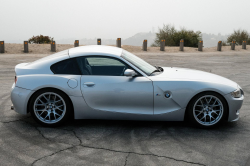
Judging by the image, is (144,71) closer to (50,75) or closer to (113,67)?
(113,67)

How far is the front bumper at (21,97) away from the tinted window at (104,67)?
3.44ft

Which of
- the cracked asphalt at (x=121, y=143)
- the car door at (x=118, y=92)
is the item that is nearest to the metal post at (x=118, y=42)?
the cracked asphalt at (x=121, y=143)

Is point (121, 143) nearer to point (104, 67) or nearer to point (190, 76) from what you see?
point (104, 67)

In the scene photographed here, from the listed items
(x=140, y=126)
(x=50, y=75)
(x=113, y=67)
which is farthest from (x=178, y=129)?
(x=50, y=75)

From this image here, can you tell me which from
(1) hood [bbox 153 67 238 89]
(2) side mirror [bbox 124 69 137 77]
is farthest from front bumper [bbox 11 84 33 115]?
(1) hood [bbox 153 67 238 89]

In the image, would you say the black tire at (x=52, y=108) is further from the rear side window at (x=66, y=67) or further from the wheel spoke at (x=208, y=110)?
the wheel spoke at (x=208, y=110)

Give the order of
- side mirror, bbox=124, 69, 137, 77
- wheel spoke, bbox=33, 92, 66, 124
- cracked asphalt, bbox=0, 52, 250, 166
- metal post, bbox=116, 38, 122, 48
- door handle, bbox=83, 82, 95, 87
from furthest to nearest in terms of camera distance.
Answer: metal post, bbox=116, 38, 122, 48 → wheel spoke, bbox=33, 92, 66, 124 → door handle, bbox=83, 82, 95, 87 → side mirror, bbox=124, 69, 137, 77 → cracked asphalt, bbox=0, 52, 250, 166

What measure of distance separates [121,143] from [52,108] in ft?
4.96

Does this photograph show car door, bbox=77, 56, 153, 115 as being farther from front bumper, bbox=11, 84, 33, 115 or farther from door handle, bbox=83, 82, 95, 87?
front bumper, bbox=11, 84, 33, 115

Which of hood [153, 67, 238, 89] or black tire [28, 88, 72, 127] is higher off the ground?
hood [153, 67, 238, 89]

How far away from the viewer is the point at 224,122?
597 centimetres

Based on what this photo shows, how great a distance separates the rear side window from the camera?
5523mm

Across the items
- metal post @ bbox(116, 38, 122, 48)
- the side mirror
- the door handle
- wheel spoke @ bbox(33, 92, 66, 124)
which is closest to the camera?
the side mirror

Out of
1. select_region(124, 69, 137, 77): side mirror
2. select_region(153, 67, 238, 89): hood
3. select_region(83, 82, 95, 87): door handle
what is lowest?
select_region(83, 82, 95, 87): door handle
